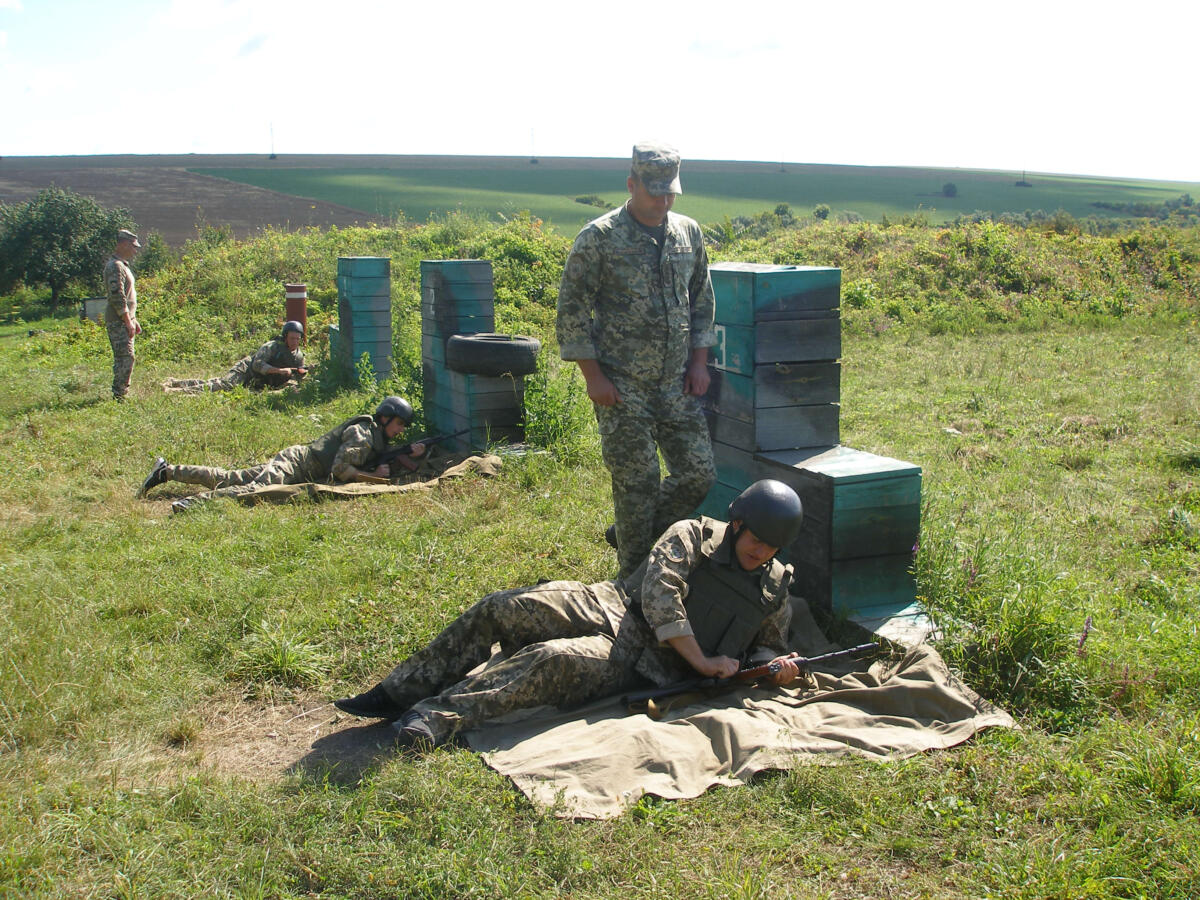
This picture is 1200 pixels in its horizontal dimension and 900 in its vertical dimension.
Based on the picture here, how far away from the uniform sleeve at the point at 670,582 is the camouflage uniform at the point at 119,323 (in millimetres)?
9501

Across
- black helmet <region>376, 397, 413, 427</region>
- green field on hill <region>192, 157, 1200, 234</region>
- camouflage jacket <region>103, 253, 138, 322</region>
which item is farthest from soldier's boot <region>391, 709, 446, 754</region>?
green field on hill <region>192, 157, 1200, 234</region>

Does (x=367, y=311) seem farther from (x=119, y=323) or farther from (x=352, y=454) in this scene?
(x=352, y=454)

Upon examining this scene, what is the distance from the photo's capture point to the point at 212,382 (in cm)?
1211

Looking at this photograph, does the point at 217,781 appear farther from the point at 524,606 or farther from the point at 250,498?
the point at 250,498

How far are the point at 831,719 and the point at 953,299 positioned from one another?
50.0ft

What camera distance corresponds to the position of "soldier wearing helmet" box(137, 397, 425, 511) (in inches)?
309

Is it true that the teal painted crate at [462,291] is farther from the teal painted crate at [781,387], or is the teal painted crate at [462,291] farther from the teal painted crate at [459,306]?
the teal painted crate at [781,387]

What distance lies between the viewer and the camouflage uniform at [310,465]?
309 inches

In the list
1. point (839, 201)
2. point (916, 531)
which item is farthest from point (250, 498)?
point (839, 201)

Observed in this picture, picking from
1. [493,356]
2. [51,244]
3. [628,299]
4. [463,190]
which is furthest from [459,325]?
[463,190]

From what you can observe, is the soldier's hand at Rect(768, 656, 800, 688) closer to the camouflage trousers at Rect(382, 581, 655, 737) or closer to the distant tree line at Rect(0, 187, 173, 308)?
the camouflage trousers at Rect(382, 581, 655, 737)

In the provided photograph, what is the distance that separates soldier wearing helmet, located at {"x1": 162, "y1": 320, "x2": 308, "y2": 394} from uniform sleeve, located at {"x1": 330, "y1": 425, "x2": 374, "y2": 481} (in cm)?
477

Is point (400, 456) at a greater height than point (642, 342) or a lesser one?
lesser

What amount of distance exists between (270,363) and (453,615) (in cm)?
819
